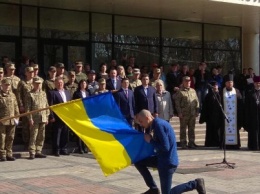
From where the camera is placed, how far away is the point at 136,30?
22.9 m

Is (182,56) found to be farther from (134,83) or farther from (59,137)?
(59,137)

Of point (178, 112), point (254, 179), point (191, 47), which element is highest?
point (191, 47)

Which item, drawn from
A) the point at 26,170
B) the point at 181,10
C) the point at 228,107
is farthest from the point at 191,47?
the point at 26,170

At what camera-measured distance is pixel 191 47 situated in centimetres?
2466

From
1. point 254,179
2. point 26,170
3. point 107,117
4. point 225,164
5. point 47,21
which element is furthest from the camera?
point 47,21

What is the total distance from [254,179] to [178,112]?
5519 millimetres

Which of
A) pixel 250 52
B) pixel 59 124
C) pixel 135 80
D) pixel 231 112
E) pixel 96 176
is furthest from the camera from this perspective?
pixel 250 52

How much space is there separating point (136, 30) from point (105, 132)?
582 inches

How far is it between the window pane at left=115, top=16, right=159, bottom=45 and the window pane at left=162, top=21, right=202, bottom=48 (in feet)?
1.67

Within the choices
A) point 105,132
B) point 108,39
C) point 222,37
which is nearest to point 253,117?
point 108,39

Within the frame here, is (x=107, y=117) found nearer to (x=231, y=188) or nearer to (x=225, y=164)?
(x=231, y=188)

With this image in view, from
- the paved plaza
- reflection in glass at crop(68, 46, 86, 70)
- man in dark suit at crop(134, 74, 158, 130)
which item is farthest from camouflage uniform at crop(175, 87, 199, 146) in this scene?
reflection in glass at crop(68, 46, 86, 70)

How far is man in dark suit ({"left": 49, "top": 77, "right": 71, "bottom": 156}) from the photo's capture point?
559 inches

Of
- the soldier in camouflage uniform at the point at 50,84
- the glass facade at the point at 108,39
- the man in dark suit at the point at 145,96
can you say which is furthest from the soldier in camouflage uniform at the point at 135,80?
the glass facade at the point at 108,39
